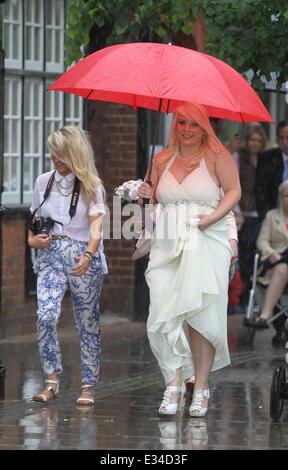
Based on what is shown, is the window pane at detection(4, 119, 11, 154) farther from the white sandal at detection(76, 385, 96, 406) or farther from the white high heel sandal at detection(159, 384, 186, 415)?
the white high heel sandal at detection(159, 384, 186, 415)

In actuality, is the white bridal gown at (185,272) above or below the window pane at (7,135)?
below

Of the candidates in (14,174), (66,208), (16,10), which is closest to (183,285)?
(66,208)

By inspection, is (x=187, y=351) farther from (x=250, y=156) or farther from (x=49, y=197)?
(x=250, y=156)

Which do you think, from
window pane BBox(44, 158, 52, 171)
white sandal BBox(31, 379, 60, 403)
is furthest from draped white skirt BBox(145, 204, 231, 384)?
window pane BBox(44, 158, 52, 171)

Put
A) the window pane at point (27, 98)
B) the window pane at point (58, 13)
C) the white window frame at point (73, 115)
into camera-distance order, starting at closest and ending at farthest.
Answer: the window pane at point (27, 98)
the window pane at point (58, 13)
the white window frame at point (73, 115)

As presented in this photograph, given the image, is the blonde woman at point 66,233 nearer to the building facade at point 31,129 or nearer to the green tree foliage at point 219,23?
the green tree foliage at point 219,23

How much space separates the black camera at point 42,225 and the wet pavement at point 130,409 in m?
1.17

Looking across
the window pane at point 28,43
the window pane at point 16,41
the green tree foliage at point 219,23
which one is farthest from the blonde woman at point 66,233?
the window pane at point 28,43

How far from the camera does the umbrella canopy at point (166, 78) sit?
28.4 feet

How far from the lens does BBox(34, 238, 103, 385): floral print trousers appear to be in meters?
9.25

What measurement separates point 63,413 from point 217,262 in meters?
1.41

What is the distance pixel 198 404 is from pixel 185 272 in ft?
2.84

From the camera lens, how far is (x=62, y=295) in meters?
9.34
